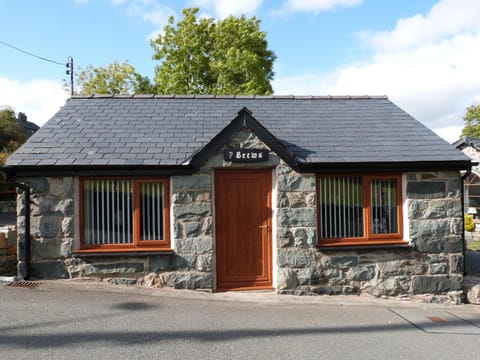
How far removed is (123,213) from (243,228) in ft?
7.72

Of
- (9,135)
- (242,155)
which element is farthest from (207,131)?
(9,135)

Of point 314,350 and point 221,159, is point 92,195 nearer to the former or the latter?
point 221,159

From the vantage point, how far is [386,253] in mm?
7676

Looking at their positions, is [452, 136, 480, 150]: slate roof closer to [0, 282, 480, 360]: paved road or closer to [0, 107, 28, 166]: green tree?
[0, 282, 480, 360]: paved road

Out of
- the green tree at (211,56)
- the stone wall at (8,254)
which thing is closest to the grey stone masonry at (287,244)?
the stone wall at (8,254)

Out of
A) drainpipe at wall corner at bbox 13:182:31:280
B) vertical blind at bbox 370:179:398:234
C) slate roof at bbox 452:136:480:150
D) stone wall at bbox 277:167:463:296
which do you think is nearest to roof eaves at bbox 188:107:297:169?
stone wall at bbox 277:167:463:296

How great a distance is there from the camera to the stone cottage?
23.6 feet

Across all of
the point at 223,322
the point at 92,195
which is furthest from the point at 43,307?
the point at 223,322

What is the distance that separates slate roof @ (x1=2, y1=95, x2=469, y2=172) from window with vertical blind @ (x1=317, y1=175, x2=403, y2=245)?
0.56m

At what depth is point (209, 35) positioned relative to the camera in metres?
26.2

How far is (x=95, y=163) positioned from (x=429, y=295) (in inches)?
276

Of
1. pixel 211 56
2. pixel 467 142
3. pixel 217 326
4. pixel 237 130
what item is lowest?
pixel 217 326

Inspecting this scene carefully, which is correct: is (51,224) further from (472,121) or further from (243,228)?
(472,121)

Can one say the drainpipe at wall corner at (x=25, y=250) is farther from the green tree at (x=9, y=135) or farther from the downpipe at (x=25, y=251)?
the green tree at (x=9, y=135)
